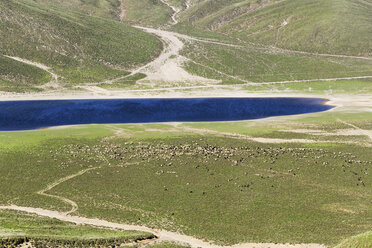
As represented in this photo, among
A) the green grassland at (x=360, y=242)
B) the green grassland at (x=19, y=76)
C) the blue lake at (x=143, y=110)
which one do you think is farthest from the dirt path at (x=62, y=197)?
the green grassland at (x=19, y=76)

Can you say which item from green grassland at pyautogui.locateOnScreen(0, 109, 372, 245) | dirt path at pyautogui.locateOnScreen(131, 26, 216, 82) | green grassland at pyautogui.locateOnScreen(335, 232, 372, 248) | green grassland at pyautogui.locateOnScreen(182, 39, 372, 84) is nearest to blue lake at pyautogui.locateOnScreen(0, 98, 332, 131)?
green grassland at pyautogui.locateOnScreen(0, 109, 372, 245)

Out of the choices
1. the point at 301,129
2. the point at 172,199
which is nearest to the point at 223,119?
the point at 301,129

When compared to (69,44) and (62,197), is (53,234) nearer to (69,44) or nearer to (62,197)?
(62,197)

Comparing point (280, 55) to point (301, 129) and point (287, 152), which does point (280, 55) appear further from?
point (287, 152)

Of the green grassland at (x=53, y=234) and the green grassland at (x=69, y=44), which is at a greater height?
the green grassland at (x=69, y=44)

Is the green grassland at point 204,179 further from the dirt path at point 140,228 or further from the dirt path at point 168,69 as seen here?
the dirt path at point 168,69

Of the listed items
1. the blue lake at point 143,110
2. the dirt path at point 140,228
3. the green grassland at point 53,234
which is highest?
the blue lake at point 143,110

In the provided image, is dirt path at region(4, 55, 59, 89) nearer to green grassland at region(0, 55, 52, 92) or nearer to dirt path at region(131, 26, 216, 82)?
green grassland at region(0, 55, 52, 92)
